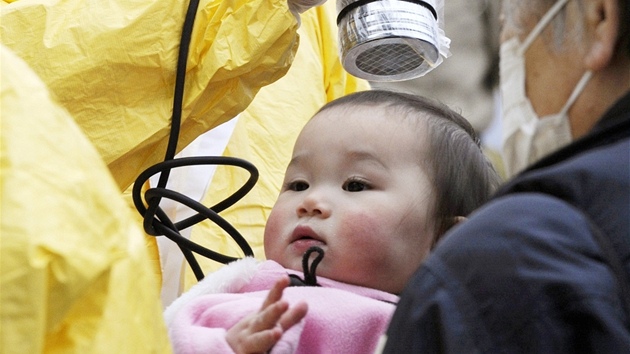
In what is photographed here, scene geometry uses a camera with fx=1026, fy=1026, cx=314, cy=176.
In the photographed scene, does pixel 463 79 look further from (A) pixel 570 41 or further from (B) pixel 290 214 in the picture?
(A) pixel 570 41

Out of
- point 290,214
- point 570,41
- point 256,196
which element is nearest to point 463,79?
point 256,196

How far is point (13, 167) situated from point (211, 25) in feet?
3.44

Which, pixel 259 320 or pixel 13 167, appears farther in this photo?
pixel 259 320

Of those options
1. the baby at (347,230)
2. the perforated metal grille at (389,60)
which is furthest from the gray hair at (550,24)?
the perforated metal grille at (389,60)

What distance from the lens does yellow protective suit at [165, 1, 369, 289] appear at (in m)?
2.18

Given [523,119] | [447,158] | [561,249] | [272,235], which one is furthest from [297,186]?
[561,249]

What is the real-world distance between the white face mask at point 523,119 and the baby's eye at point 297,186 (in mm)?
556

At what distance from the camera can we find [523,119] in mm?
1028

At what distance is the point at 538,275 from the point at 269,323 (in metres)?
0.48

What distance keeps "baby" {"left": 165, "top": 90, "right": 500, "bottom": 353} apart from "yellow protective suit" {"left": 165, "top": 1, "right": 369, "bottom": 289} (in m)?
0.54

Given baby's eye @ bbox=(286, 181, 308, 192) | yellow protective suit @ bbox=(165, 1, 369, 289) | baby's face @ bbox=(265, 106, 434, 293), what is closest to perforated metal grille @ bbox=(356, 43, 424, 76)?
baby's face @ bbox=(265, 106, 434, 293)

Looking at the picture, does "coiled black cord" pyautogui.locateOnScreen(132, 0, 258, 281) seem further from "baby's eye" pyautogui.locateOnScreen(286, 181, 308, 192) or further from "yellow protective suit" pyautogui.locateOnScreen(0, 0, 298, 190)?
"baby's eye" pyautogui.locateOnScreen(286, 181, 308, 192)

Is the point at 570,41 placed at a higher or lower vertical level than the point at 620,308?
higher

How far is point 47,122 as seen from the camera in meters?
0.88
